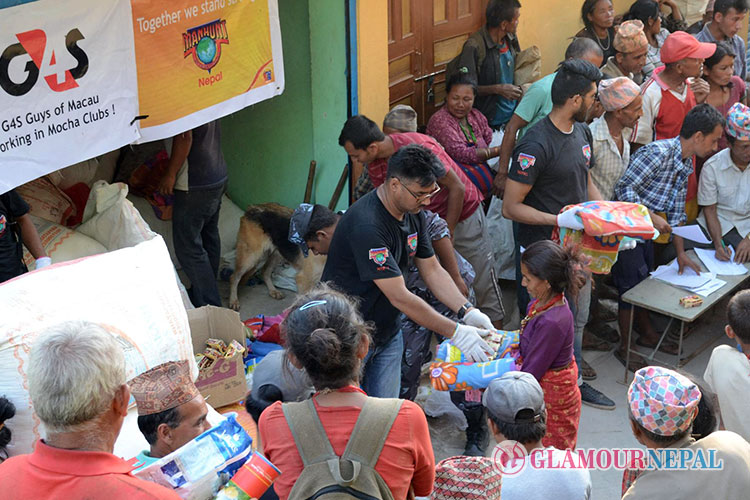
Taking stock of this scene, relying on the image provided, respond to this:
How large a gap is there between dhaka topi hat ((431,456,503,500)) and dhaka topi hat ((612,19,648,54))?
184 inches

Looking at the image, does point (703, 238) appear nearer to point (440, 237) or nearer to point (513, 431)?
point (440, 237)

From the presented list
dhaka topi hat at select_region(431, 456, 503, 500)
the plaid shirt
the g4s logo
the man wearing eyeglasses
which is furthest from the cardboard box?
the plaid shirt

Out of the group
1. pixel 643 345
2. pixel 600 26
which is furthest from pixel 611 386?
pixel 600 26

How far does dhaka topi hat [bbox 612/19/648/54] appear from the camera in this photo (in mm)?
6246

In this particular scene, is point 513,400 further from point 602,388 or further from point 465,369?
point 602,388

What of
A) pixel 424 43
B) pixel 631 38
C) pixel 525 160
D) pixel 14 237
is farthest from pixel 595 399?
pixel 14 237

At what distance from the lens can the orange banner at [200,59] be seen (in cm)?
448

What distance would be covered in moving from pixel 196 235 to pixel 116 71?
1.35 meters

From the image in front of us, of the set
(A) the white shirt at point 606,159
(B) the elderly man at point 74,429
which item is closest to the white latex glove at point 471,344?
(B) the elderly man at point 74,429

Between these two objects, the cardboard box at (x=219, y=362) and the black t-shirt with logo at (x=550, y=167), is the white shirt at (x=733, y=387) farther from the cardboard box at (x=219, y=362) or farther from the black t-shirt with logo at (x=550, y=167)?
the cardboard box at (x=219, y=362)

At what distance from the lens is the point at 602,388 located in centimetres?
525

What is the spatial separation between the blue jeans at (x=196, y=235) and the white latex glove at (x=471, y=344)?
2325 millimetres

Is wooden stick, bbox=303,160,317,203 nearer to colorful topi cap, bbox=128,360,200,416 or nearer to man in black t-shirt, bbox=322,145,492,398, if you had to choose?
man in black t-shirt, bbox=322,145,492,398

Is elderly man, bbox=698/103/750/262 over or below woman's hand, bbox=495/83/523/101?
below
